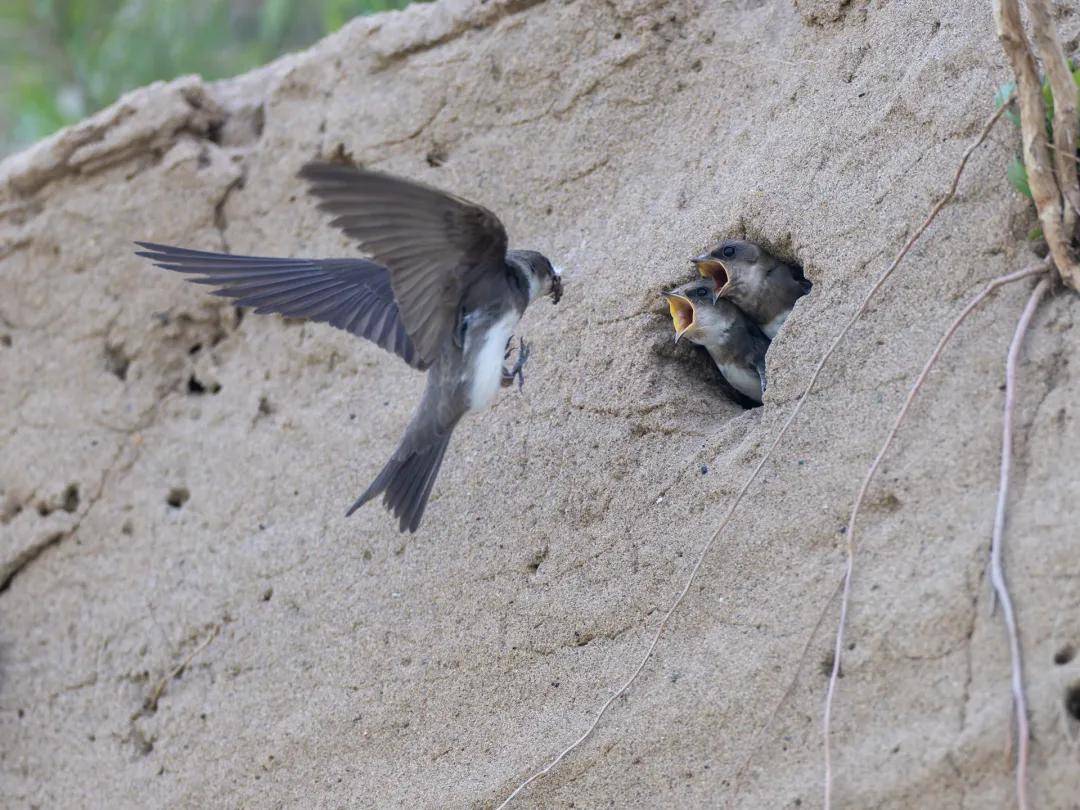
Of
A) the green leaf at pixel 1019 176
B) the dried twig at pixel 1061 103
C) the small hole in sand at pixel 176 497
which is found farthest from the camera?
the small hole in sand at pixel 176 497

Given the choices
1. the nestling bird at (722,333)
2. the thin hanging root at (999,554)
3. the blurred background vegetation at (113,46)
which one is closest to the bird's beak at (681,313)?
the nestling bird at (722,333)

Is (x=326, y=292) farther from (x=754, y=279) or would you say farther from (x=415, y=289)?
(x=754, y=279)

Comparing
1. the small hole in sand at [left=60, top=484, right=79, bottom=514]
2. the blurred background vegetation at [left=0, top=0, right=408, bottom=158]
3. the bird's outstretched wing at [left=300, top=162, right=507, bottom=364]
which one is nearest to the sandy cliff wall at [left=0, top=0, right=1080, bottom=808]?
the small hole in sand at [left=60, top=484, right=79, bottom=514]

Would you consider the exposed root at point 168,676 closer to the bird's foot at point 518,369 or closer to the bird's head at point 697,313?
the bird's foot at point 518,369

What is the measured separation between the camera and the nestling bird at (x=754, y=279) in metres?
2.99

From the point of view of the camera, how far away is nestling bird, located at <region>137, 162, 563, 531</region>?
258 centimetres

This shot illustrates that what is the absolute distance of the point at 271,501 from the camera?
3.44m

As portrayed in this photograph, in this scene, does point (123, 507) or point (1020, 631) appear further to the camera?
point (123, 507)

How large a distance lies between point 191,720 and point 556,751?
0.99 meters

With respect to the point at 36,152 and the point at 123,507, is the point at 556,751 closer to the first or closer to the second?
the point at 123,507

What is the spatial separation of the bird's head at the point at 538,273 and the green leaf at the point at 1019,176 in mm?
963

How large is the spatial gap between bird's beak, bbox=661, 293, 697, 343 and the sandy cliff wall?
6cm

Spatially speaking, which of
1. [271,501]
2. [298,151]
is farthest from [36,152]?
[271,501]

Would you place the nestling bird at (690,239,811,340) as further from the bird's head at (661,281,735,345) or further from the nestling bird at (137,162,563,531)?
the nestling bird at (137,162,563,531)
